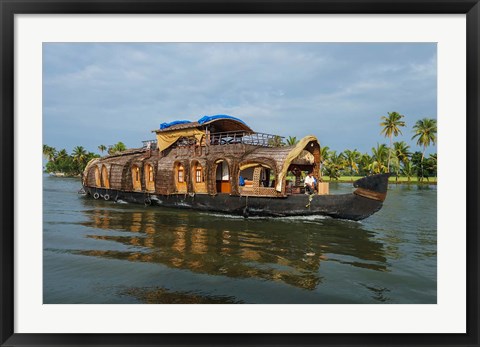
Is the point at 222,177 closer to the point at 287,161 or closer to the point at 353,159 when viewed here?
the point at 287,161

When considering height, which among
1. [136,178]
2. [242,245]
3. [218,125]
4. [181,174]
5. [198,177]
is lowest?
[242,245]

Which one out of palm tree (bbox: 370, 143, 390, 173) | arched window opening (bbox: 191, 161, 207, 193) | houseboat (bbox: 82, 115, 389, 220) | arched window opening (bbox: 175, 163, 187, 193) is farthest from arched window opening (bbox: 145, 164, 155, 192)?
palm tree (bbox: 370, 143, 390, 173)

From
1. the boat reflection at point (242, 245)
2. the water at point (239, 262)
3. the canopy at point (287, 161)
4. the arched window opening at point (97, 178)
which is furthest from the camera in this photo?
the arched window opening at point (97, 178)

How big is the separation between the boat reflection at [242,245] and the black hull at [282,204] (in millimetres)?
361

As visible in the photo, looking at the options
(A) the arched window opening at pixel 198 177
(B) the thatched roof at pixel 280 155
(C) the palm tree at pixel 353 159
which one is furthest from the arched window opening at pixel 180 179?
(C) the palm tree at pixel 353 159

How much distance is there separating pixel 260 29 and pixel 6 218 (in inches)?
126

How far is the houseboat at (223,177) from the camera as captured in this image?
1022cm

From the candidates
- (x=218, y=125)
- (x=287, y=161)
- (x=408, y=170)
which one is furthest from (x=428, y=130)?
(x=408, y=170)

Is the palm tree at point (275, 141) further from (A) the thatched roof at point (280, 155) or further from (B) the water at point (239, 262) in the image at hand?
(B) the water at point (239, 262)

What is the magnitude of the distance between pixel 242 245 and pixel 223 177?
6831 mm

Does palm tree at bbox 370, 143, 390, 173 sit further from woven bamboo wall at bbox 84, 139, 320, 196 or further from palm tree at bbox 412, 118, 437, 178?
woven bamboo wall at bbox 84, 139, 320, 196

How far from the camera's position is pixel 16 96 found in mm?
3336

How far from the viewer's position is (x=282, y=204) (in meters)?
10.9

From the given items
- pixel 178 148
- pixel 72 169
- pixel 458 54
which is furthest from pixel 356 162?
pixel 458 54
